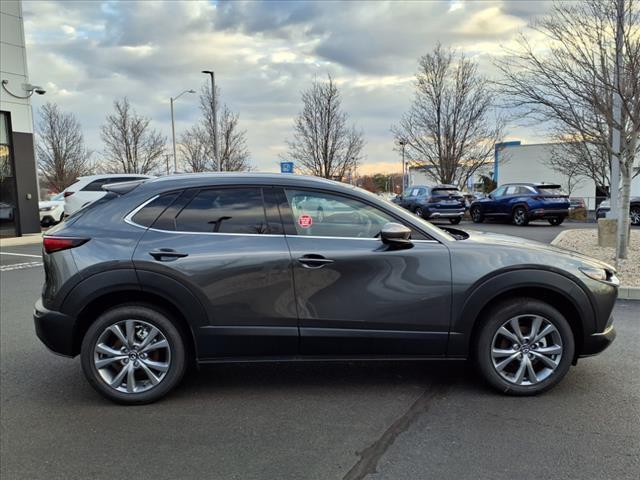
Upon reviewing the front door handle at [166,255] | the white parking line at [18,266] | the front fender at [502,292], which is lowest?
the white parking line at [18,266]

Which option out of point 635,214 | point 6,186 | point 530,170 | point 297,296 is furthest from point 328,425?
point 530,170

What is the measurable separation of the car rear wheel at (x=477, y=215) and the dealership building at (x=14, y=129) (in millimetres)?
17345

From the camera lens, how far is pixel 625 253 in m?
9.51

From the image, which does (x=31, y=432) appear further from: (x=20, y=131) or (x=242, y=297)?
(x=20, y=131)

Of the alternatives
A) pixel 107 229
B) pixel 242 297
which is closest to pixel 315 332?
pixel 242 297

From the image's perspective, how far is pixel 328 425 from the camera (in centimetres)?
355

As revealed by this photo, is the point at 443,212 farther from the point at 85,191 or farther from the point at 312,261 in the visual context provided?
the point at 312,261

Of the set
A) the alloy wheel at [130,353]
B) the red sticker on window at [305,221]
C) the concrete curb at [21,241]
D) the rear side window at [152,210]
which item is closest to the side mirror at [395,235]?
the red sticker on window at [305,221]

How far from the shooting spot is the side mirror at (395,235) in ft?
12.5

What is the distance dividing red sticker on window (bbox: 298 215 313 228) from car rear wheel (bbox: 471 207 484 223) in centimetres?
1922

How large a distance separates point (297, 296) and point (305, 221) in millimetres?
571

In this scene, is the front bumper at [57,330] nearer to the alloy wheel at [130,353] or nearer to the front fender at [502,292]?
the alloy wheel at [130,353]

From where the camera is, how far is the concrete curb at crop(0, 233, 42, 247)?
55.0ft

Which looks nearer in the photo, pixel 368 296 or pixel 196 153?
pixel 368 296
